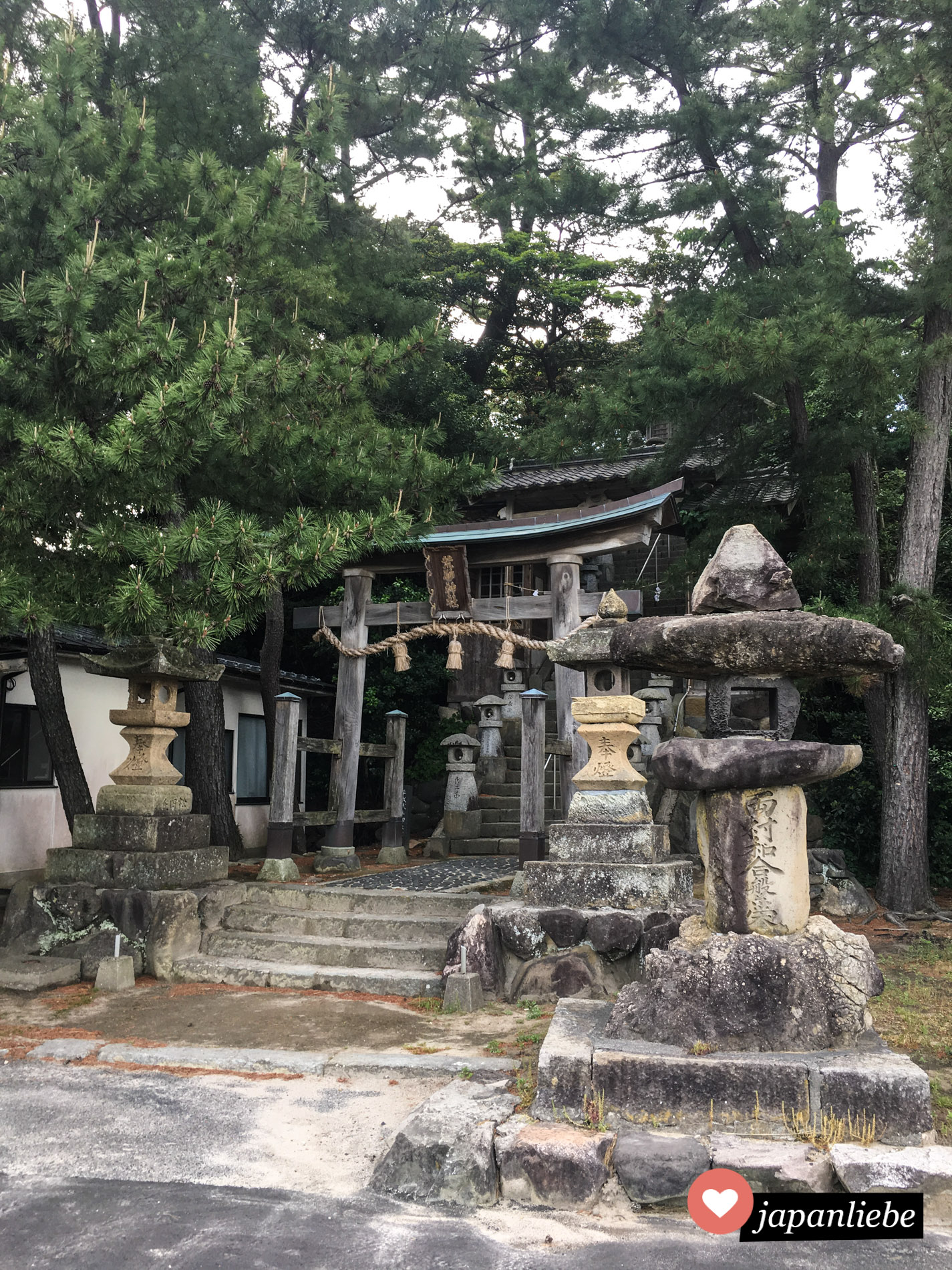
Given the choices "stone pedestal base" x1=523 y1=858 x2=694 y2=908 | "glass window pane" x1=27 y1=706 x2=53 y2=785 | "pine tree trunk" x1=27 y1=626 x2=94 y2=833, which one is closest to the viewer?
"stone pedestal base" x1=523 y1=858 x2=694 y2=908

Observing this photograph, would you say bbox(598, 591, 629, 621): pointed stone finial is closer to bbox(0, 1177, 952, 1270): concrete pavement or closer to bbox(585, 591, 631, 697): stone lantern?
bbox(585, 591, 631, 697): stone lantern

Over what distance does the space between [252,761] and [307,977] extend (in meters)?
8.44

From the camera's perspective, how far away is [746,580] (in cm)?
512

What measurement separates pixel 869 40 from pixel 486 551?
332 inches

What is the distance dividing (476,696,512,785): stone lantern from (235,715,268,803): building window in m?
3.75

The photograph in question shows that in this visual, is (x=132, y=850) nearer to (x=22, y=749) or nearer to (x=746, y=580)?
(x=22, y=749)

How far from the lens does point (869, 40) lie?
12.0m

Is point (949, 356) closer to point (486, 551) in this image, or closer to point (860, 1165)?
point (486, 551)

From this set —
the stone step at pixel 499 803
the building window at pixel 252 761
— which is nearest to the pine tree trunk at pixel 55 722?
the building window at pixel 252 761

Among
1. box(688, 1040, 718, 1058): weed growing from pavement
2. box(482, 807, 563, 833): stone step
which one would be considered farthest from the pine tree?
box(482, 807, 563, 833): stone step

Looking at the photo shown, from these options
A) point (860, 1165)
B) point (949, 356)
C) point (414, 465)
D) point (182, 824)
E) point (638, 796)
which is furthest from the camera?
point (949, 356)

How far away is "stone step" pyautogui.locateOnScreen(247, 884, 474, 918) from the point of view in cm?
855

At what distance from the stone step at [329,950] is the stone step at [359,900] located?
0.51 m

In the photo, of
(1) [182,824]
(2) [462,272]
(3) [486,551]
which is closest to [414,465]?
(3) [486,551]
